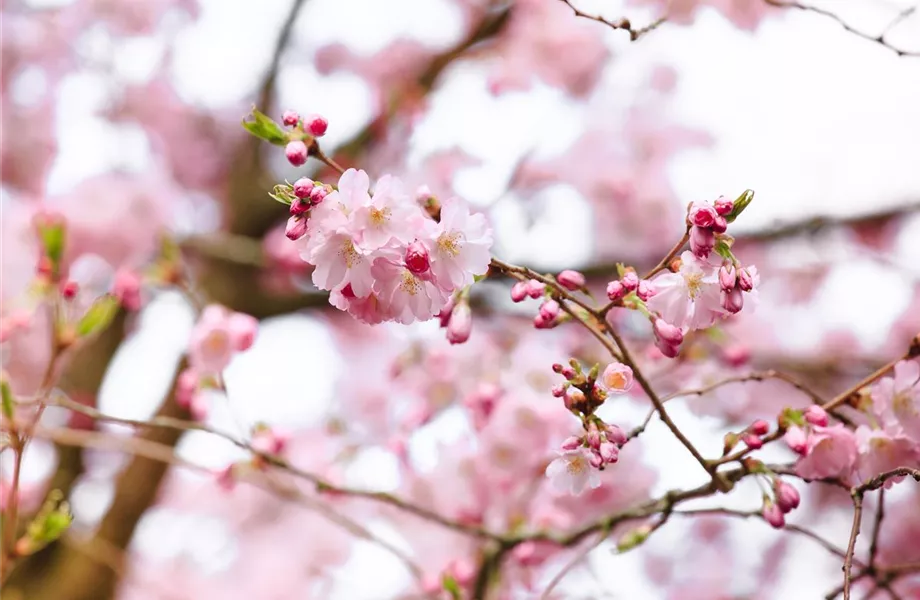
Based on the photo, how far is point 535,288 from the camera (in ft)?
2.22

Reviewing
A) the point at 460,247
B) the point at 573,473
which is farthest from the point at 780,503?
the point at 460,247

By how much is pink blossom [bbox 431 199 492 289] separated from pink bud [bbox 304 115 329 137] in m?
0.14

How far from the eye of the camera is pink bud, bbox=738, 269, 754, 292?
61cm

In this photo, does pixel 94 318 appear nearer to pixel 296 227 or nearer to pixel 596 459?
pixel 296 227

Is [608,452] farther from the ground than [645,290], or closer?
closer

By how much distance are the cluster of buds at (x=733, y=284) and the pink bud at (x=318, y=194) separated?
330 millimetres

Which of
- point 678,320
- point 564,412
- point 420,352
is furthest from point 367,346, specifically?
point 678,320

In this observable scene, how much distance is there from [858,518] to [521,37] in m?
1.92

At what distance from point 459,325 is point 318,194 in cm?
21

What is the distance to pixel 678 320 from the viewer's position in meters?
0.66

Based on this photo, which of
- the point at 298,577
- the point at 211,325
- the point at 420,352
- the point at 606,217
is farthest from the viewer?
the point at 298,577

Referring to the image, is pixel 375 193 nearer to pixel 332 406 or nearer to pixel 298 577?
pixel 332 406

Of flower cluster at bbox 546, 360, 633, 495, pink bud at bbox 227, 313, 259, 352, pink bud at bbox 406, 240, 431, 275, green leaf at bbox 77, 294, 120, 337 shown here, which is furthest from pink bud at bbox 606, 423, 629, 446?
pink bud at bbox 227, 313, 259, 352

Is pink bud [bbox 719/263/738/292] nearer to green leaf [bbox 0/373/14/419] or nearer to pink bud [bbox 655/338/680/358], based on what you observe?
pink bud [bbox 655/338/680/358]
